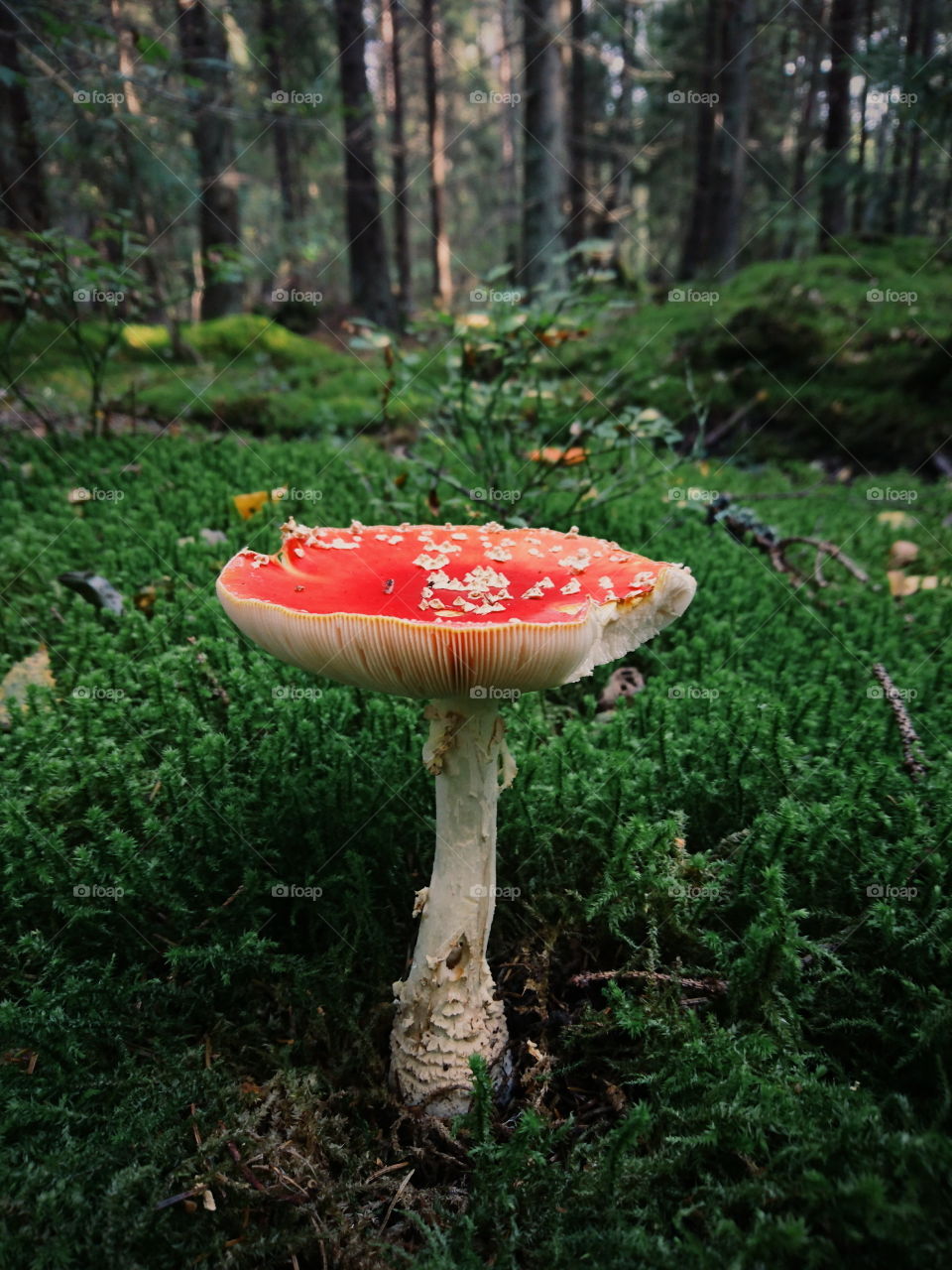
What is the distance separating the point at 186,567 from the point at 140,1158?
8.96ft

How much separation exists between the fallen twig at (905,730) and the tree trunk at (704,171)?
38.1ft

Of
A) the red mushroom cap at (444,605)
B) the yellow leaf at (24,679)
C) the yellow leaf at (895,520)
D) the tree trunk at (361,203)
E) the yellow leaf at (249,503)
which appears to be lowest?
the yellow leaf at (895,520)

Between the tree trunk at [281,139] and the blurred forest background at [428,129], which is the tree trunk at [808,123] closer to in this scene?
the blurred forest background at [428,129]

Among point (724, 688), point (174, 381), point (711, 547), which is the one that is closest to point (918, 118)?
point (711, 547)

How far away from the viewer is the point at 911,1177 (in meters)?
1.38

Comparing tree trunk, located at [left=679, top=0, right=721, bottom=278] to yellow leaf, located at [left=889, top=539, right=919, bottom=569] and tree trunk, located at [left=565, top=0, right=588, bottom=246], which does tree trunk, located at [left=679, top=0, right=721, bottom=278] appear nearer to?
tree trunk, located at [left=565, top=0, right=588, bottom=246]

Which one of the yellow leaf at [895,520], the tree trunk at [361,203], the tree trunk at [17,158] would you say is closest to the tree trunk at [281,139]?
the tree trunk at [361,203]

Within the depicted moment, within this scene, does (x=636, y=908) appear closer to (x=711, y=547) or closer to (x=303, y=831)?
(x=303, y=831)

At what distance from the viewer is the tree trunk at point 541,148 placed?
7.35 meters

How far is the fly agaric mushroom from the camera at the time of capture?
5.24ft

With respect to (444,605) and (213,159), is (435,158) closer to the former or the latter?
(213,159)

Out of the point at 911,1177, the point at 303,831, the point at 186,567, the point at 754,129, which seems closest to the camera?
the point at 911,1177

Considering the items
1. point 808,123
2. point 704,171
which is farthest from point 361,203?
point 808,123

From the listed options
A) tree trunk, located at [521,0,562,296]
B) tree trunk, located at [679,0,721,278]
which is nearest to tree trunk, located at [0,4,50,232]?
tree trunk, located at [521,0,562,296]
